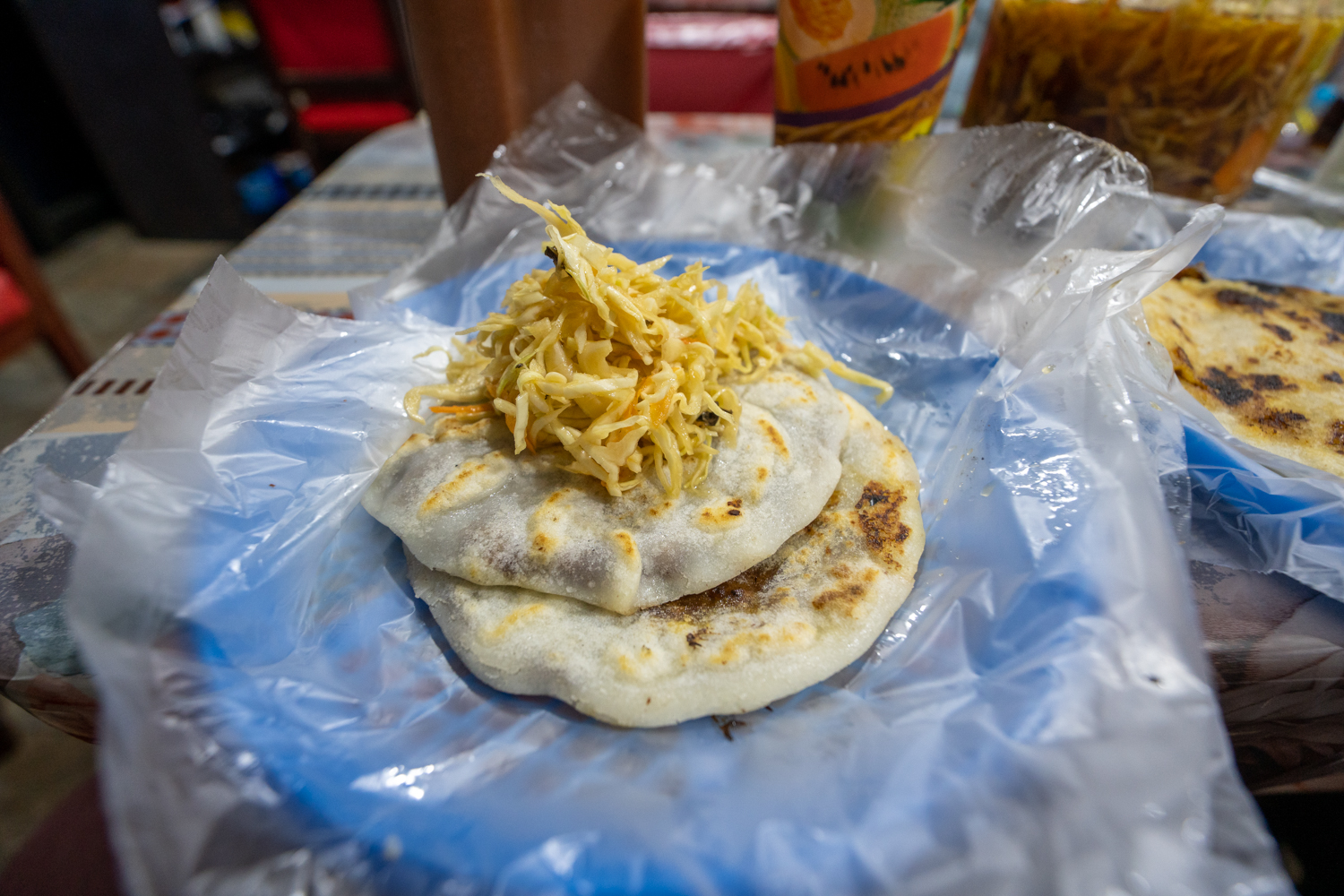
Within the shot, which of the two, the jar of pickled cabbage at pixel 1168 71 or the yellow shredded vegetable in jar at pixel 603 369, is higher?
the jar of pickled cabbage at pixel 1168 71

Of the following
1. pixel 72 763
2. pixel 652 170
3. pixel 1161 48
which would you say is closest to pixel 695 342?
pixel 652 170

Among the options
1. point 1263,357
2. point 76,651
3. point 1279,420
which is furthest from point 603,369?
point 1263,357

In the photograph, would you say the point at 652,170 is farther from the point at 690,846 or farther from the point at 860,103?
the point at 690,846

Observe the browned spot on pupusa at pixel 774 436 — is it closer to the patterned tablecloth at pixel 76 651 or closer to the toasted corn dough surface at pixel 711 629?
the toasted corn dough surface at pixel 711 629

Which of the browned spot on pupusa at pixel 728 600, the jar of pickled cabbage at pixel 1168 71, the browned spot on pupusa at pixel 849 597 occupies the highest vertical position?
the jar of pickled cabbage at pixel 1168 71

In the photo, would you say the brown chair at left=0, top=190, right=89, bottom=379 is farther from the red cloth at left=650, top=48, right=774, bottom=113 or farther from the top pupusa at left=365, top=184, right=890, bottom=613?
the red cloth at left=650, top=48, right=774, bottom=113

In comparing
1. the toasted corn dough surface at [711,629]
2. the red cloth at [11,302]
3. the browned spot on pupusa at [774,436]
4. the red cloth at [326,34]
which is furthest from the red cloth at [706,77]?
the toasted corn dough surface at [711,629]

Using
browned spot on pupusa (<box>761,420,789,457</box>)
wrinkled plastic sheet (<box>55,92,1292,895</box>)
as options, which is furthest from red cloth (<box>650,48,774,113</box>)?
browned spot on pupusa (<box>761,420,789,457</box>)

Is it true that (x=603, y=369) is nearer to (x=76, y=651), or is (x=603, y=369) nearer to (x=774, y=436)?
(x=774, y=436)
